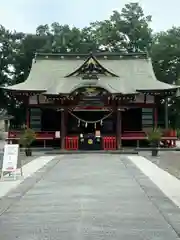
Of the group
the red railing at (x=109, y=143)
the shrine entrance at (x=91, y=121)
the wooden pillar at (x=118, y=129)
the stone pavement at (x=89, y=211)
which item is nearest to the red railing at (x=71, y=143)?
the shrine entrance at (x=91, y=121)

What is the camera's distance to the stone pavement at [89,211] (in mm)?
7691

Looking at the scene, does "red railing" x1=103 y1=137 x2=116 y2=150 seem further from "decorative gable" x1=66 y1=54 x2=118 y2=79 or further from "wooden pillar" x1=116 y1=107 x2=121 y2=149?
"decorative gable" x1=66 y1=54 x2=118 y2=79

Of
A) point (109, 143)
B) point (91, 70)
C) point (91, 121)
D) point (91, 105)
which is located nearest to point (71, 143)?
point (109, 143)

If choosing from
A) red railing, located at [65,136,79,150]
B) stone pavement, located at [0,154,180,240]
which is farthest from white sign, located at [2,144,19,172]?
red railing, located at [65,136,79,150]

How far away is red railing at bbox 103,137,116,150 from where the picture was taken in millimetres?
36062

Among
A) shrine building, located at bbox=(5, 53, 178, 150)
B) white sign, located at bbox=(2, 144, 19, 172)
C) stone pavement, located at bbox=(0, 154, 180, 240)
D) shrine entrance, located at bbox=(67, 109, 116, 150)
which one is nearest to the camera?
stone pavement, located at bbox=(0, 154, 180, 240)

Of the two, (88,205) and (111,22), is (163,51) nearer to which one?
(111,22)

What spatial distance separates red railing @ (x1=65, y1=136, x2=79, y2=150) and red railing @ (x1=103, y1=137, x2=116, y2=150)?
6.73ft

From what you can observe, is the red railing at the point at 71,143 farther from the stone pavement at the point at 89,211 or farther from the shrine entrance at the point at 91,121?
the stone pavement at the point at 89,211

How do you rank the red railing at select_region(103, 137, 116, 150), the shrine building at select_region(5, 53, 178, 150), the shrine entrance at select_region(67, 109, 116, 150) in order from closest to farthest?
the red railing at select_region(103, 137, 116, 150)
the shrine building at select_region(5, 53, 178, 150)
the shrine entrance at select_region(67, 109, 116, 150)

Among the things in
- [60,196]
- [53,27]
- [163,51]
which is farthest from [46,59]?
[60,196]

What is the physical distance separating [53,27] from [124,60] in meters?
30.5

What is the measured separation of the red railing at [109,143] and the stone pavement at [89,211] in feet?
65.6

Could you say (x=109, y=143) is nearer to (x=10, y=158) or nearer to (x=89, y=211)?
(x=10, y=158)
